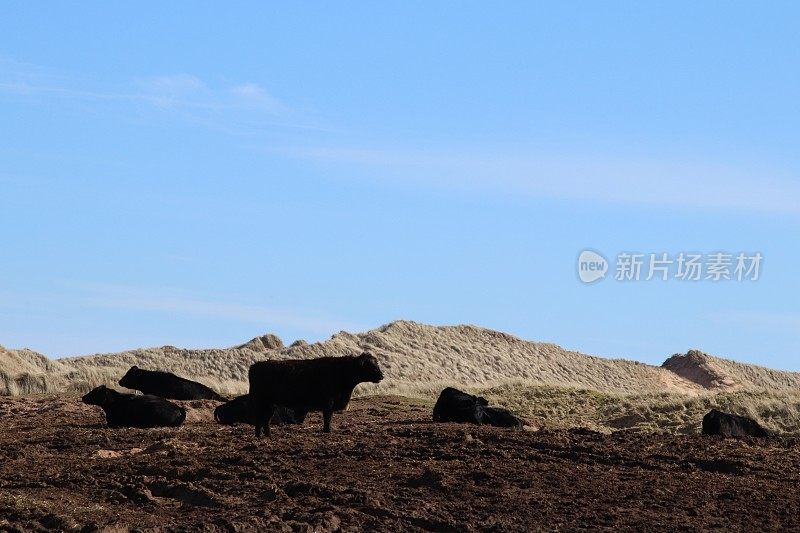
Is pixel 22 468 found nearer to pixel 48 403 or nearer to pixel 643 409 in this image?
pixel 48 403

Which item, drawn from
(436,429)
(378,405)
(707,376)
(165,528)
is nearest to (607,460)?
(436,429)

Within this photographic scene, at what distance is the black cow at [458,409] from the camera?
76.4 feet

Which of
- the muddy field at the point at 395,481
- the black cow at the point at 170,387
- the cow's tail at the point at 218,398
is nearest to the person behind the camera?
the muddy field at the point at 395,481

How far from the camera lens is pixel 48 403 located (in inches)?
1112

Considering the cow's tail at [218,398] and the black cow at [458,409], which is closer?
the black cow at [458,409]

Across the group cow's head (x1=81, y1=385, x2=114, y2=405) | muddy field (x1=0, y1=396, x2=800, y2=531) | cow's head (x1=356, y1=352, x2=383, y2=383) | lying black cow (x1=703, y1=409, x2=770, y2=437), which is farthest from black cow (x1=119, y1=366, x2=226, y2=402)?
Answer: lying black cow (x1=703, y1=409, x2=770, y2=437)

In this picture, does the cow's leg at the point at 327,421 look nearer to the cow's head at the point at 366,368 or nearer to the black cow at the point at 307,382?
the black cow at the point at 307,382

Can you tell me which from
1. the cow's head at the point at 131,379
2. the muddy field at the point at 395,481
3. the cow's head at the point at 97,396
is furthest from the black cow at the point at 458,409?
the cow's head at the point at 131,379

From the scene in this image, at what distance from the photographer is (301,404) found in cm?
2122

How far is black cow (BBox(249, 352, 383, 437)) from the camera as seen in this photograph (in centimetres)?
2094

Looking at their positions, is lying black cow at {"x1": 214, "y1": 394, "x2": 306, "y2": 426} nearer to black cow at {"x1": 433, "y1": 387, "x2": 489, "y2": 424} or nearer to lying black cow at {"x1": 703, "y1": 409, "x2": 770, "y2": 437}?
black cow at {"x1": 433, "y1": 387, "x2": 489, "y2": 424}

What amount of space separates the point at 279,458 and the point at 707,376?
2034 inches

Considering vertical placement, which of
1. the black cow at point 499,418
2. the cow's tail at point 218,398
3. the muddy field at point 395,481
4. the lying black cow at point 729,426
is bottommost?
the muddy field at point 395,481

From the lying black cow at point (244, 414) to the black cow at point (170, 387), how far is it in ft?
21.7
